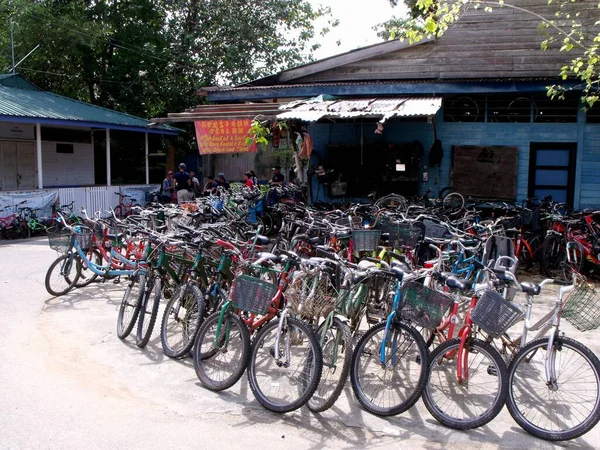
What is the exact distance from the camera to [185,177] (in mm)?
16719

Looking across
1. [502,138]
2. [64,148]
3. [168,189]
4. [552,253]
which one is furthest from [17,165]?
[552,253]

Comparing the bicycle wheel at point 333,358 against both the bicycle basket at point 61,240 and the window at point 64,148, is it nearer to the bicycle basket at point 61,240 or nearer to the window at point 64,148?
the bicycle basket at point 61,240

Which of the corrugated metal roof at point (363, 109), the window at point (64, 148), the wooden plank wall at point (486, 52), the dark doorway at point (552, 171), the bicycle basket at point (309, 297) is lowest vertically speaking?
the bicycle basket at point (309, 297)

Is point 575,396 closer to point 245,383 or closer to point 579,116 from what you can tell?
point 245,383

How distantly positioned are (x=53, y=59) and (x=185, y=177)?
1029 centimetres

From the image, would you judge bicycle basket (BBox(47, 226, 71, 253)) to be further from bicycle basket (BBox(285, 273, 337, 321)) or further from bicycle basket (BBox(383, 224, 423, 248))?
bicycle basket (BBox(383, 224, 423, 248))

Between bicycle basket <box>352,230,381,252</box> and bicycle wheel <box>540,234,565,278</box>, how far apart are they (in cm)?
404

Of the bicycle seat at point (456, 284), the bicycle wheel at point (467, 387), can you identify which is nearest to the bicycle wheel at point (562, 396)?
the bicycle wheel at point (467, 387)

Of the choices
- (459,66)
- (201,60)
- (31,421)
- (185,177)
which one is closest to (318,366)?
(31,421)

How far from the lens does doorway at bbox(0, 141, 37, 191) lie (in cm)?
1855

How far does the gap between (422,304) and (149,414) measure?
230 cm

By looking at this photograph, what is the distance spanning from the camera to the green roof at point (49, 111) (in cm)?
1531

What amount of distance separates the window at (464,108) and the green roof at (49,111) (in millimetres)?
10893

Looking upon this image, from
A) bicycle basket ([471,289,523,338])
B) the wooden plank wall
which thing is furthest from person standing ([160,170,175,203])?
bicycle basket ([471,289,523,338])
